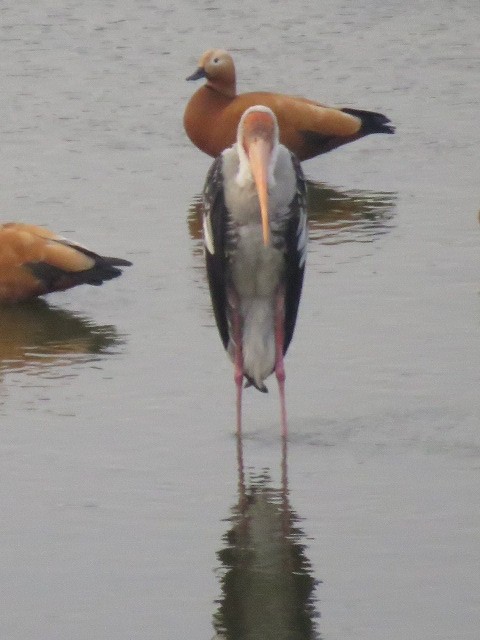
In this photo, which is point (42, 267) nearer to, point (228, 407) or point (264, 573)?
point (228, 407)

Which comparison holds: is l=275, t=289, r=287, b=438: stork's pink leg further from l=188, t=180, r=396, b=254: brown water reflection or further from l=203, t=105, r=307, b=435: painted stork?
l=188, t=180, r=396, b=254: brown water reflection

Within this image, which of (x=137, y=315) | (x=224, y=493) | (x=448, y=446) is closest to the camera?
(x=224, y=493)

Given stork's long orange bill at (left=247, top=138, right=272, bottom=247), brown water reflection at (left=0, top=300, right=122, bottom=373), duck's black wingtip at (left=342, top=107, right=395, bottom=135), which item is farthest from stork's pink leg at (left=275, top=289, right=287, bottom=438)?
duck's black wingtip at (left=342, top=107, right=395, bottom=135)

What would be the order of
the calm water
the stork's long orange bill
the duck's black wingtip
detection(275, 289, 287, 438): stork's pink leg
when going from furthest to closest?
the duck's black wingtip → detection(275, 289, 287, 438): stork's pink leg → the stork's long orange bill → the calm water

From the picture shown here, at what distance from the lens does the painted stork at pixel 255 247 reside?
6809mm

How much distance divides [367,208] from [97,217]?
5.46 feet

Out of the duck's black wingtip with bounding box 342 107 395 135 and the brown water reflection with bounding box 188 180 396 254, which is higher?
the duck's black wingtip with bounding box 342 107 395 135

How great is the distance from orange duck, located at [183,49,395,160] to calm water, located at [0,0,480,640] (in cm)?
24

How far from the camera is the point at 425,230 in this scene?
10.1 metres

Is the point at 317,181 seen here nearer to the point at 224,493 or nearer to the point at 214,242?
the point at 214,242

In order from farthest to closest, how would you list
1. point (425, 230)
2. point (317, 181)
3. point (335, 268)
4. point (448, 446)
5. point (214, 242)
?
point (317, 181)
point (425, 230)
point (335, 268)
point (214, 242)
point (448, 446)

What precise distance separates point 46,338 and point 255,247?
1.63m

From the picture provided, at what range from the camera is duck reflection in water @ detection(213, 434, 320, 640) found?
4.91 meters

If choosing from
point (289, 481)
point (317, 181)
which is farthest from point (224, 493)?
point (317, 181)
